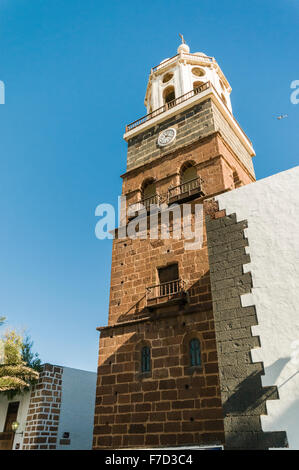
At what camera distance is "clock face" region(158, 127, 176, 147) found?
642 inches

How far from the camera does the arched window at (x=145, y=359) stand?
1150 centimetres

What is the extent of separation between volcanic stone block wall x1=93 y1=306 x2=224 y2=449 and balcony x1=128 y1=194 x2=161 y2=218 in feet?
14.7

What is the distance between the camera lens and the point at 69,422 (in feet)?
51.8

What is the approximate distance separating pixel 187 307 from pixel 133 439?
4132mm

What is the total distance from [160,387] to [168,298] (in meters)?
2.72

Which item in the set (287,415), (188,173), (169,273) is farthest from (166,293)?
(287,415)

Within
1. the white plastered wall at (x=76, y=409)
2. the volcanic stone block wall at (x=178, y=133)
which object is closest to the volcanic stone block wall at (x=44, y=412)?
the white plastered wall at (x=76, y=409)

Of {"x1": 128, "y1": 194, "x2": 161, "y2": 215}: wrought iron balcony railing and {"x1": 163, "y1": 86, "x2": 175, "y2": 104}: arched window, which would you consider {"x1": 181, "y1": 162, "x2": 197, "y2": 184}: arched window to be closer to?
{"x1": 128, "y1": 194, "x2": 161, "y2": 215}: wrought iron balcony railing

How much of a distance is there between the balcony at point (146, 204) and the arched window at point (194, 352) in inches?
228

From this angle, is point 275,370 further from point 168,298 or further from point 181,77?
point 181,77

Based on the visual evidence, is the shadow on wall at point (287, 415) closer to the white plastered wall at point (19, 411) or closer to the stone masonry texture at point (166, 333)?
the stone masonry texture at point (166, 333)

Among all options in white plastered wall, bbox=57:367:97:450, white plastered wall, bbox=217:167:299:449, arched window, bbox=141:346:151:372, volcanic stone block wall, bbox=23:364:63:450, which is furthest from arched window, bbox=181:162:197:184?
white plastered wall, bbox=57:367:97:450

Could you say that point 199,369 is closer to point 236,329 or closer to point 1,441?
point 236,329
